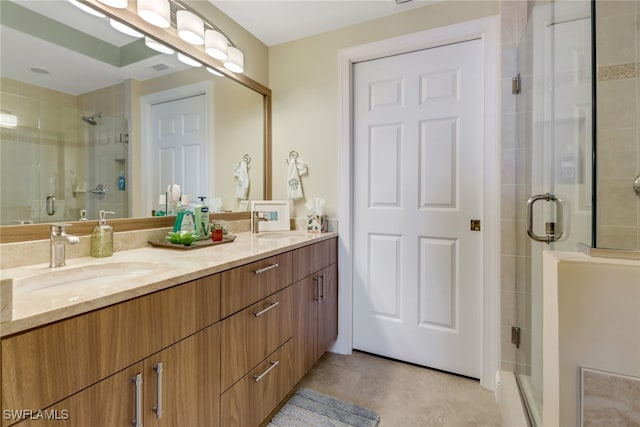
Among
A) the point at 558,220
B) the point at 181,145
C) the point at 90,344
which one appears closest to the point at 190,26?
the point at 181,145

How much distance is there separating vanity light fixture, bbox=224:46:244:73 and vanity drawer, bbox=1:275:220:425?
1.52 metres

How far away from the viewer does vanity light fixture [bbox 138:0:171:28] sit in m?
1.29

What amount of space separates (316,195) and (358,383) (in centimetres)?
126

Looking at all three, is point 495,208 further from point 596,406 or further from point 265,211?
point 265,211

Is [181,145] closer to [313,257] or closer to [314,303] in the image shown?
[313,257]

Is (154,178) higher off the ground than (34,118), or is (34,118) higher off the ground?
(34,118)

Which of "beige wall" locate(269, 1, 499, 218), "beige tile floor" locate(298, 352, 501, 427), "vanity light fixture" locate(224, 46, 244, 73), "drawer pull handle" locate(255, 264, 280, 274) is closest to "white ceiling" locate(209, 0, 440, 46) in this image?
"beige wall" locate(269, 1, 499, 218)

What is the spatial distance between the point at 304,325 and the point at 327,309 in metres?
0.31

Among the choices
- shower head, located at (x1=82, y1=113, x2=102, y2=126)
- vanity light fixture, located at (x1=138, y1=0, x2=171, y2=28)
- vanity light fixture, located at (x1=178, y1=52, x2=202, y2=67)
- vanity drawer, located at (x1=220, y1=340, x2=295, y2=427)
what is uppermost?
vanity light fixture, located at (x1=138, y1=0, x2=171, y2=28)

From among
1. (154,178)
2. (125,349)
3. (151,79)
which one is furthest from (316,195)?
(125,349)

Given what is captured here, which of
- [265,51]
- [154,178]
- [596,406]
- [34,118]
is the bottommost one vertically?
[596,406]

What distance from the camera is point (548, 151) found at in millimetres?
1286

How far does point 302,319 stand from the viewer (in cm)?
156

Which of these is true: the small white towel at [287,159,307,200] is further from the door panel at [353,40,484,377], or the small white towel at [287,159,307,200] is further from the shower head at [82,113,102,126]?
the shower head at [82,113,102,126]
